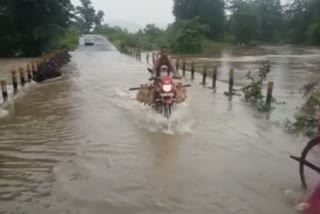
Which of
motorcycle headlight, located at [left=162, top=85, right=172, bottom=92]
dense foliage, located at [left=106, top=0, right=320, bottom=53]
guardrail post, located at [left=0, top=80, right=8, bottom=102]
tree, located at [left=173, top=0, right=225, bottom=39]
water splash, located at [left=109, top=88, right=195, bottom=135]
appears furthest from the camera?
tree, located at [left=173, top=0, right=225, bottom=39]

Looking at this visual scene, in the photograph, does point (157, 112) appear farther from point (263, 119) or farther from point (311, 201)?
point (311, 201)

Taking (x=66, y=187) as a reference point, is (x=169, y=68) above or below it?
above

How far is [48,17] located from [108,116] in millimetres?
30969

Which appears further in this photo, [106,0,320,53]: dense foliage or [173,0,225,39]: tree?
[173,0,225,39]: tree

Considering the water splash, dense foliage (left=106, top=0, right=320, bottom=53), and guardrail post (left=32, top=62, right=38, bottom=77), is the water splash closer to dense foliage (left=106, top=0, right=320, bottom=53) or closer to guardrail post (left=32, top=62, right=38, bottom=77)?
guardrail post (left=32, top=62, right=38, bottom=77)

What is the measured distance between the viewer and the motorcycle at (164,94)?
1135cm

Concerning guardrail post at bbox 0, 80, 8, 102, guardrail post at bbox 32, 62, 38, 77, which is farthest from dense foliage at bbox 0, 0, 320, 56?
guardrail post at bbox 0, 80, 8, 102

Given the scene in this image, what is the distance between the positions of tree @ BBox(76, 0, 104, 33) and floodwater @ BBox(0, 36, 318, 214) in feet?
303

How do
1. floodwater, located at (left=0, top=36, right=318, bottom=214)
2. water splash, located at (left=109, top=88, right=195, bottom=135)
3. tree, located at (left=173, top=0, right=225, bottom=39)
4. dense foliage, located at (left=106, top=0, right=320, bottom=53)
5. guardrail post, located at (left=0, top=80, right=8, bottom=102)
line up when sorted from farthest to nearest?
tree, located at (left=173, top=0, right=225, bottom=39), dense foliage, located at (left=106, top=0, right=320, bottom=53), guardrail post, located at (left=0, top=80, right=8, bottom=102), water splash, located at (left=109, top=88, right=195, bottom=135), floodwater, located at (left=0, top=36, right=318, bottom=214)

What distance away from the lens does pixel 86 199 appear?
685 cm

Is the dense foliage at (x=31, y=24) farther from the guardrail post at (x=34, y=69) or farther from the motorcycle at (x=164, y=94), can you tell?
the motorcycle at (x=164, y=94)

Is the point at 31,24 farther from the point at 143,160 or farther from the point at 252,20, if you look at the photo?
the point at 252,20

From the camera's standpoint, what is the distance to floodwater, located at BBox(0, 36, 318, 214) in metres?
6.79

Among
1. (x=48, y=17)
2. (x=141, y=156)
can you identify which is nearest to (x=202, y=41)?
(x=48, y=17)
